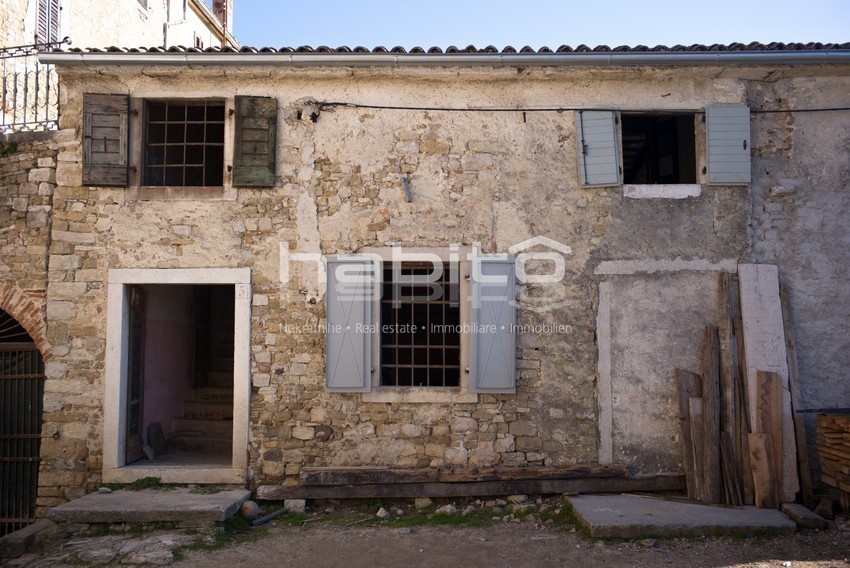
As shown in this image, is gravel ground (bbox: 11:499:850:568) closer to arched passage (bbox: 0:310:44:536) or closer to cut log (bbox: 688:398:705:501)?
cut log (bbox: 688:398:705:501)

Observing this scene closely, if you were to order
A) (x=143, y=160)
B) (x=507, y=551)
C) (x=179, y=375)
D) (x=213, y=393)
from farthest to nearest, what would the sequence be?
(x=213, y=393) < (x=179, y=375) < (x=143, y=160) < (x=507, y=551)

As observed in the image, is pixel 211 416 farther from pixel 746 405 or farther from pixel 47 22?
pixel 47 22

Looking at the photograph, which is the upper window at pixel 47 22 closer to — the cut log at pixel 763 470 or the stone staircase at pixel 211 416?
the stone staircase at pixel 211 416

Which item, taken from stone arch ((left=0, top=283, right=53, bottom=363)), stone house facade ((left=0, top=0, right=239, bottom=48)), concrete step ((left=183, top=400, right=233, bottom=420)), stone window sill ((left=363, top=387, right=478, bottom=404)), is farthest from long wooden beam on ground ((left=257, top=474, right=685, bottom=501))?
stone house facade ((left=0, top=0, right=239, bottom=48))

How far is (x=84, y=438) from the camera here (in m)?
7.35

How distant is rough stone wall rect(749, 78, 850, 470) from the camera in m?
7.42

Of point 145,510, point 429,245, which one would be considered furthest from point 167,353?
point 429,245

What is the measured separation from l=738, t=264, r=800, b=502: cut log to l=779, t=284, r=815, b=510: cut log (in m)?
0.07

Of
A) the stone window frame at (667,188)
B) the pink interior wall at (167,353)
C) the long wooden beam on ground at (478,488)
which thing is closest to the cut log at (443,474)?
the long wooden beam on ground at (478,488)

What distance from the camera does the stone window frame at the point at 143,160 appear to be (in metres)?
7.46

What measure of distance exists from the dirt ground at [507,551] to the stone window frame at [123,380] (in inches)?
47.7

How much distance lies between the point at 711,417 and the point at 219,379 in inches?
278

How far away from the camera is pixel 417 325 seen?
25.6 ft

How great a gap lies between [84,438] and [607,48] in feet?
24.0
